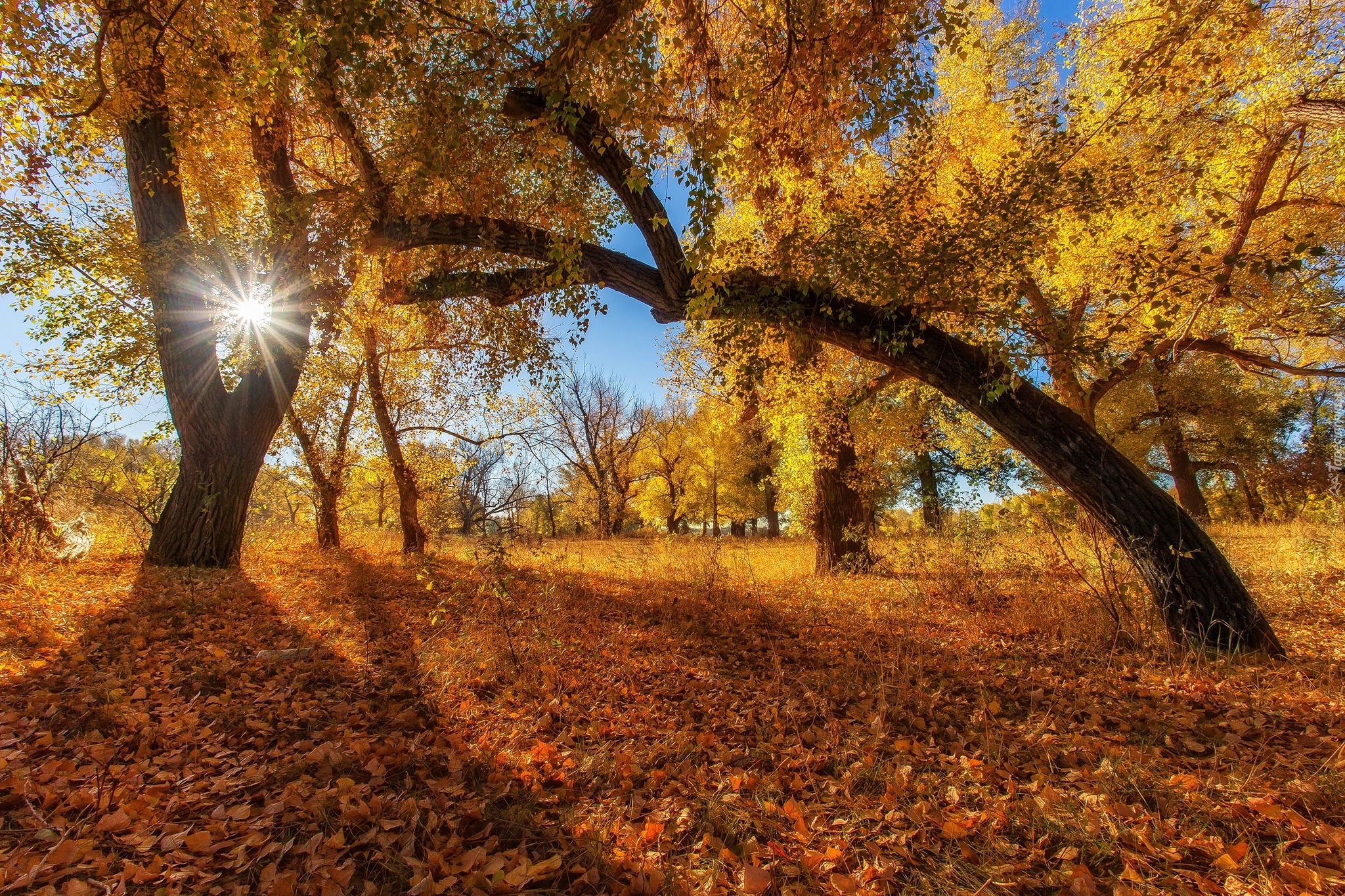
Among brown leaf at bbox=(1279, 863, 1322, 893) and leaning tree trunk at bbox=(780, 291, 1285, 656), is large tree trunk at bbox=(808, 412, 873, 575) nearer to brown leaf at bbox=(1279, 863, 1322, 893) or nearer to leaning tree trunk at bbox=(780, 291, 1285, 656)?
leaning tree trunk at bbox=(780, 291, 1285, 656)

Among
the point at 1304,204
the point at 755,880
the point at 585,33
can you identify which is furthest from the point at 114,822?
the point at 1304,204

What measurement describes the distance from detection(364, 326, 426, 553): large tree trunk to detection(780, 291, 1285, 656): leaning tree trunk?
912 cm

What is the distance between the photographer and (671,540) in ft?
35.8

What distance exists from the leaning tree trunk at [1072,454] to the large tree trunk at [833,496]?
3.89m

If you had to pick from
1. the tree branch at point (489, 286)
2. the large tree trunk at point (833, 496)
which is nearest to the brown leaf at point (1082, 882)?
the tree branch at point (489, 286)

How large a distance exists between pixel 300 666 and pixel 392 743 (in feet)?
5.60

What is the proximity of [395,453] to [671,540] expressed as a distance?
6609 mm

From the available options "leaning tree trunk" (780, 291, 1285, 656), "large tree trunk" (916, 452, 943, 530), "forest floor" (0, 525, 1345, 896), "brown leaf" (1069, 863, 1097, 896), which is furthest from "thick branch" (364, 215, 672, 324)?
"large tree trunk" (916, 452, 943, 530)

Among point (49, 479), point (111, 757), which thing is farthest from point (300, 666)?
point (49, 479)

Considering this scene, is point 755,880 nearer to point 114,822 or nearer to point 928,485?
point 114,822

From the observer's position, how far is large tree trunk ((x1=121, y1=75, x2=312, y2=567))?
7109mm

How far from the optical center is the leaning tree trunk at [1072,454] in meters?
4.59

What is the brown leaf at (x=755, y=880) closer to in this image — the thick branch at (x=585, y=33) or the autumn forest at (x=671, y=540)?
the autumn forest at (x=671, y=540)

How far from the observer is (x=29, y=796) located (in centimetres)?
233
